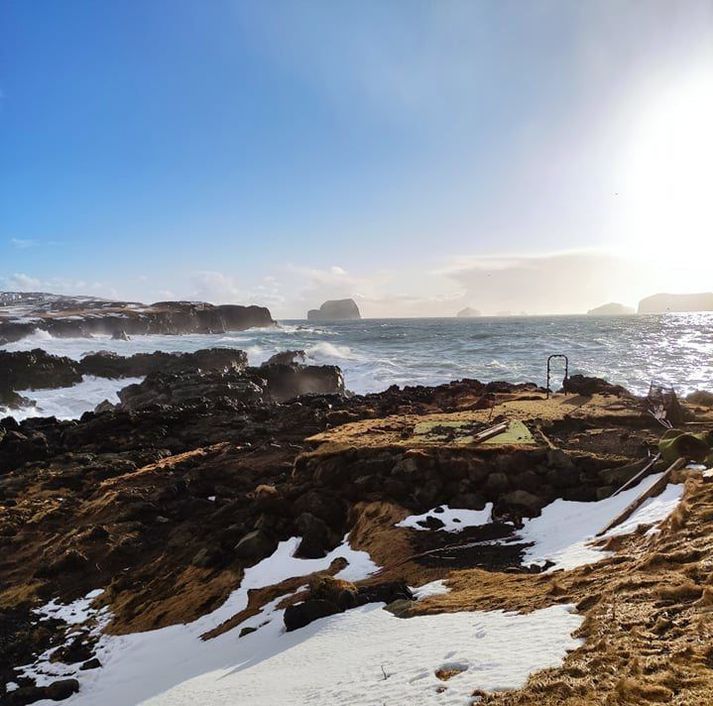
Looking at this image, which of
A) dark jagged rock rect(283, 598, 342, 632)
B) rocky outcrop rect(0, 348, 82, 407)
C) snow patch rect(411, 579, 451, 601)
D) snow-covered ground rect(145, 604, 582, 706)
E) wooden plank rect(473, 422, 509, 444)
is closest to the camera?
snow-covered ground rect(145, 604, 582, 706)

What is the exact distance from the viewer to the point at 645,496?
871 centimetres

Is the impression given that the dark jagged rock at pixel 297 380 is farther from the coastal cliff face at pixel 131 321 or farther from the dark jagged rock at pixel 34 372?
the coastal cliff face at pixel 131 321

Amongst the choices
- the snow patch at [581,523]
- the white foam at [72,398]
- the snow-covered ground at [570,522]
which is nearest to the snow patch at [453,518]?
the snow-covered ground at [570,522]

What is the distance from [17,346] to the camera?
5666 cm

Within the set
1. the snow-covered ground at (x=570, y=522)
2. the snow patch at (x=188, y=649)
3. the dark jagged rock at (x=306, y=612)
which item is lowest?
the snow patch at (x=188, y=649)

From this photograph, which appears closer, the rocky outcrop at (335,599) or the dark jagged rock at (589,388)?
the rocky outcrop at (335,599)

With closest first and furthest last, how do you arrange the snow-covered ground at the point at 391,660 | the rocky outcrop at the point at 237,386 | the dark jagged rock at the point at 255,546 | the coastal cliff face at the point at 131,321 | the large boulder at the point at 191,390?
the snow-covered ground at the point at 391,660
the dark jagged rock at the point at 255,546
the large boulder at the point at 191,390
the rocky outcrop at the point at 237,386
the coastal cliff face at the point at 131,321

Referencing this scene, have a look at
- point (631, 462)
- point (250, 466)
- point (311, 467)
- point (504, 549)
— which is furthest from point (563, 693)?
point (250, 466)

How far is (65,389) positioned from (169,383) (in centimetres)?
1037

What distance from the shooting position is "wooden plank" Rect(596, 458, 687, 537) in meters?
8.31

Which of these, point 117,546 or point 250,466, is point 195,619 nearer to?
point 117,546

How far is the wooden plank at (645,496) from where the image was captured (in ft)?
27.3

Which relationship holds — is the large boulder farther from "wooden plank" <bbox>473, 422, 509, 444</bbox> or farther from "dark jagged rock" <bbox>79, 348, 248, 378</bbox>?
"wooden plank" <bbox>473, 422, 509, 444</bbox>

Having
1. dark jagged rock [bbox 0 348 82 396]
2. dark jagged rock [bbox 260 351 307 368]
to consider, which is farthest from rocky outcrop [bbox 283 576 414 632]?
dark jagged rock [bbox 260 351 307 368]
